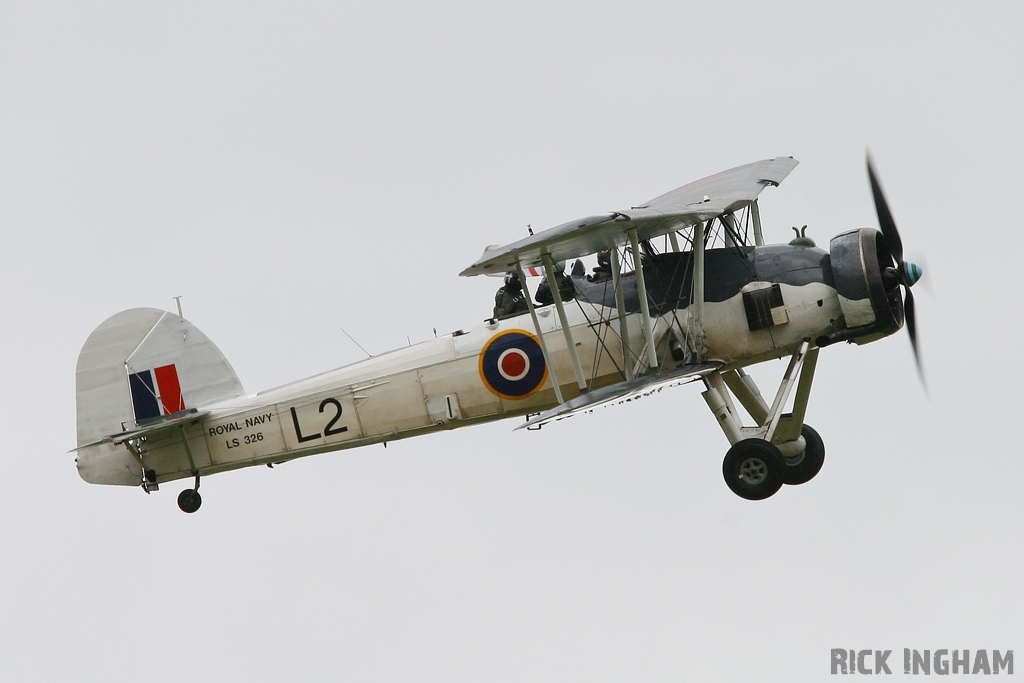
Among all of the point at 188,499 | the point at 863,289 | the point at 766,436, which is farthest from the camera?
the point at 188,499

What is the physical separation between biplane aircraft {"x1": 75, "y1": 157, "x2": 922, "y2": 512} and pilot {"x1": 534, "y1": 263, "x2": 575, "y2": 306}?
0.02m

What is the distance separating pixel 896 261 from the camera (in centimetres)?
1293

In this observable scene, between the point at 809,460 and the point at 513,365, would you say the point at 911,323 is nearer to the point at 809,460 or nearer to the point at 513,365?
the point at 809,460

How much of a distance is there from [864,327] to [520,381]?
3613 mm

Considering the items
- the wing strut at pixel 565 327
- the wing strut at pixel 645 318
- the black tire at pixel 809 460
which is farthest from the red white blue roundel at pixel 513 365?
the black tire at pixel 809 460

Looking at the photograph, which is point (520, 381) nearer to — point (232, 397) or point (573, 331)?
point (573, 331)

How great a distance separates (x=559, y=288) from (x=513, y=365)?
0.96 m

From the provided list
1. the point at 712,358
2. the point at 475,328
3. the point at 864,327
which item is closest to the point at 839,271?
the point at 864,327

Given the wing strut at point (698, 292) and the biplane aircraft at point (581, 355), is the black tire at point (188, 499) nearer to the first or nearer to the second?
the biplane aircraft at point (581, 355)

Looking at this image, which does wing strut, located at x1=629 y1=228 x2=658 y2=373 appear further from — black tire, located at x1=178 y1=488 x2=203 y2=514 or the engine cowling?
black tire, located at x1=178 y1=488 x2=203 y2=514

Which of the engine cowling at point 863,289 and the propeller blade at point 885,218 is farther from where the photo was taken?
the propeller blade at point 885,218

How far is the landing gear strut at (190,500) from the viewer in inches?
594

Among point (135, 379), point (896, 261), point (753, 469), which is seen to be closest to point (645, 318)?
point (753, 469)

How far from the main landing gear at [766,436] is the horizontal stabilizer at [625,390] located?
0.35m
